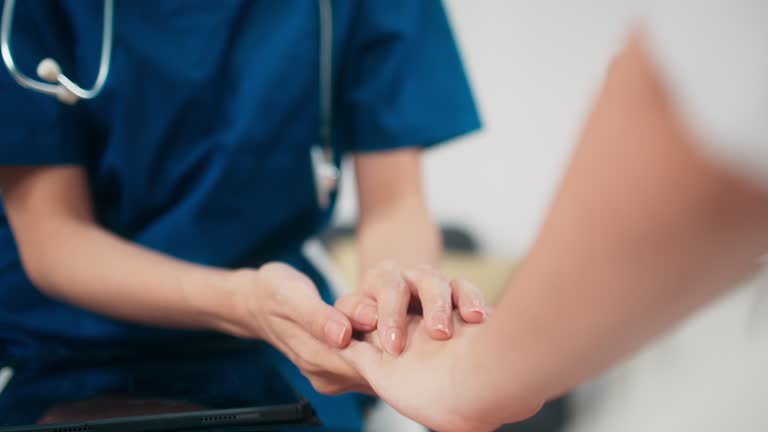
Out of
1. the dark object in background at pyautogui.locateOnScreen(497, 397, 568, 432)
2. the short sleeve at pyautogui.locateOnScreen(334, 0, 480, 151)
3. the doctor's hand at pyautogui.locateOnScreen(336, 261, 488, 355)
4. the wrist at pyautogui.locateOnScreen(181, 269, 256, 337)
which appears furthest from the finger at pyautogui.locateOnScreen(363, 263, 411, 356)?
the dark object in background at pyautogui.locateOnScreen(497, 397, 568, 432)

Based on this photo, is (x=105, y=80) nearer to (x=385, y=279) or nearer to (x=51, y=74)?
(x=51, y=74)


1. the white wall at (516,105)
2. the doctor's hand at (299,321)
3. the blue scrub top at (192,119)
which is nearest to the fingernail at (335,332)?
the doctor's hand at (299,321)

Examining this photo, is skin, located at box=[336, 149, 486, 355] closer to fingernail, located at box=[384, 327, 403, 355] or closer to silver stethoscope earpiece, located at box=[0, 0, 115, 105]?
fingernail, located at box=[384, 327, 403, 355]

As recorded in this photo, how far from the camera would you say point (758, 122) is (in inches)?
8.0

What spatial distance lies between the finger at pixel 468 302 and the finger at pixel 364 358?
0.06 meters

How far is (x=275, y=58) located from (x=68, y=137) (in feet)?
0.63

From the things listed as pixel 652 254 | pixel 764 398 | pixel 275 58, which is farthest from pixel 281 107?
pixel 764 398

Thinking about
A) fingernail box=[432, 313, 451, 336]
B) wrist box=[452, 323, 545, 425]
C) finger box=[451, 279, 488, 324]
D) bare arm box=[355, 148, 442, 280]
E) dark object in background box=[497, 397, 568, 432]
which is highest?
wrist box=[452, 323, 545, 425]

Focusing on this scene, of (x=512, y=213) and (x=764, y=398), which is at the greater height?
(x=764, y=398)

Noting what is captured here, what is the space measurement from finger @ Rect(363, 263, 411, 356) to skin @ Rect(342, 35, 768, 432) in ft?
0.26

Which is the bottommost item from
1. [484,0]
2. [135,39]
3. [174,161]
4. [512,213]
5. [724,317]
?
[512,213]

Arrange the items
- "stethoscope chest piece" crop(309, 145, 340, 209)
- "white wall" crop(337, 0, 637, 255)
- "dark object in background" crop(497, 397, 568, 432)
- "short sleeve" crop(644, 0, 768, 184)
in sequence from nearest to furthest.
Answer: "short sleeve" crop(644, 0, 768, 184), "stethoscope chest piece" crop(309, 145, 340, 209), "dark object in background" crop(497, 397, 568, 432), "white wall" crop(337, 0, 637, 255)

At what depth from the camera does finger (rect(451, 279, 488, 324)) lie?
419 mm

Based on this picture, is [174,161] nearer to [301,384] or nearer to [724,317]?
[301,384]
